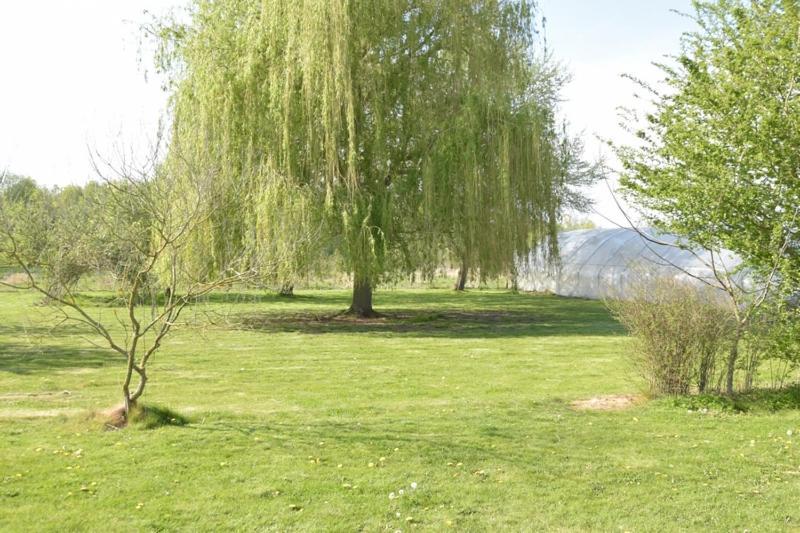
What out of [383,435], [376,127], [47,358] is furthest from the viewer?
[376,127]

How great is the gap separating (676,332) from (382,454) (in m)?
3.95

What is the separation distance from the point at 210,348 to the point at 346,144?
6.14 meters

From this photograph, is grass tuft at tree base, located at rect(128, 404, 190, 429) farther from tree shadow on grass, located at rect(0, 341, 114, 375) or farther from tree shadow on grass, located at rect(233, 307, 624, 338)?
tree shadow on grass, located at rect(233, 307, 624, 338)

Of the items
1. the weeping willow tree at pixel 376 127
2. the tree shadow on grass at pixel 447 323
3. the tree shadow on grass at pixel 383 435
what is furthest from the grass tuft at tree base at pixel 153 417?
the tree shadow on grass at pixel 447 323

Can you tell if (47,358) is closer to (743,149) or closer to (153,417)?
(153,417)

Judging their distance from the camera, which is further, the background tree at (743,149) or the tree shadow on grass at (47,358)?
the tree shadow on grass at (47,358)

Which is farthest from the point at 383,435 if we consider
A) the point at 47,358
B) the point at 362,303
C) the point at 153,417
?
the point at 362,303

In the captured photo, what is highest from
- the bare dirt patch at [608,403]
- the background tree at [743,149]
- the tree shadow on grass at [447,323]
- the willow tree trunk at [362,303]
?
the background tree at [743,149]

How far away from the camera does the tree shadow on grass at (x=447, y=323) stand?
17750mm

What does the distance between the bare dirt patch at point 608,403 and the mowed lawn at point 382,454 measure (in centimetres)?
20

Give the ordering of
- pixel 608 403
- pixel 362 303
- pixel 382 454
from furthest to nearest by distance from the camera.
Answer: pixel 362 303 → pixel 608 403 → pixel 382 454

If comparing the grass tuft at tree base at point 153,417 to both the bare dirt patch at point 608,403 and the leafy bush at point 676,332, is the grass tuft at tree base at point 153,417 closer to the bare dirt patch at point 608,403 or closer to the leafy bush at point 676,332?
the bare dirt patch at point 608,403

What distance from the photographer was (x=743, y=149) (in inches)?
334

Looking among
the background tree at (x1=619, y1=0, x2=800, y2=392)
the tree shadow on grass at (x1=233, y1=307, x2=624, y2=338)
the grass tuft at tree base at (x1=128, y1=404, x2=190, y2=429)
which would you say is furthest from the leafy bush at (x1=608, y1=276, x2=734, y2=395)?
the tree shadow on grass at (x1=233, y1=307, x2=624, y2=338)
